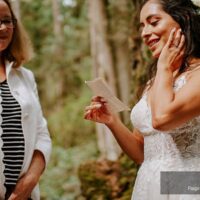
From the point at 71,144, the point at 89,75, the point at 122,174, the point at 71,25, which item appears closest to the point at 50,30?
the point at 71,25

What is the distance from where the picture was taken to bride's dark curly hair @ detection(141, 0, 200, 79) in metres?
2.32

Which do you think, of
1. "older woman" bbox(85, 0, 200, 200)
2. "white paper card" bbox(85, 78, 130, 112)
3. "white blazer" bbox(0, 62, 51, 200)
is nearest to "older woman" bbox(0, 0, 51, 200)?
"white blazer" bbox(0, 62, 51, 200)

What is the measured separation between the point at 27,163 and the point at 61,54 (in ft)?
31.2

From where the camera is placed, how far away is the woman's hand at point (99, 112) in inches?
102

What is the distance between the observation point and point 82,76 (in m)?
12.1

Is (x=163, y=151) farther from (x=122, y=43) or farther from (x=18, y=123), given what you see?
(x=122, y=43)

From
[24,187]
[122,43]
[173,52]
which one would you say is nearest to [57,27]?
[122,43]

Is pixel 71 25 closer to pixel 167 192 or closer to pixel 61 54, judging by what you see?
pixel 61 54

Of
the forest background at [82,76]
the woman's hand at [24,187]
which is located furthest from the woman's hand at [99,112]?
the forest background at [82,76]

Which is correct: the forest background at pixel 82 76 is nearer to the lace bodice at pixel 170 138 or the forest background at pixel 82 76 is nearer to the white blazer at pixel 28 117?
the white blazer at pixel 28 117

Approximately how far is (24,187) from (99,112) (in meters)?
0.62

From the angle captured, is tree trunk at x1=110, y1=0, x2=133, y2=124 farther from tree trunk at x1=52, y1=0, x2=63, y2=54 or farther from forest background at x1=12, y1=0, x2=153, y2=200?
tree trunk at x1=52, y1=0, x2=63, y2=54

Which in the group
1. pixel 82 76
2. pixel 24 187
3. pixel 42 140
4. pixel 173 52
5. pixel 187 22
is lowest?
pixel 82 76

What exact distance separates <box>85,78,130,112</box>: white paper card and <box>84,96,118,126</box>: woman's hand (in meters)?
0.04
